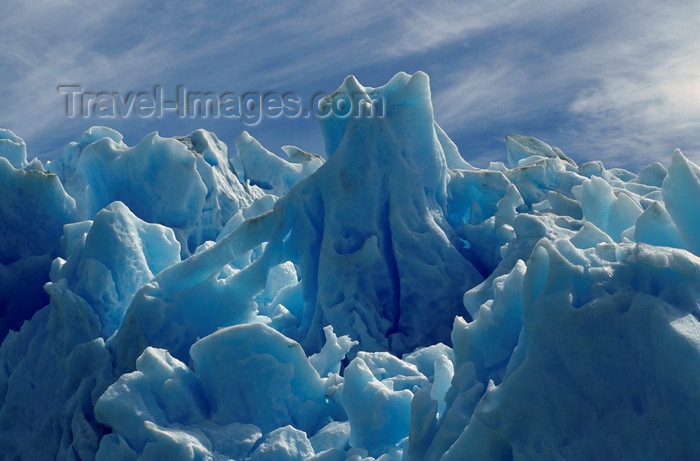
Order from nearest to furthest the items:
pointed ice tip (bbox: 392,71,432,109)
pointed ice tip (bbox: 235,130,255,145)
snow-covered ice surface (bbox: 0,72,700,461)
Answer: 1. snow-covered ice surface (bbox: 0,72,700,461)
2. pointed ice tip (bbox: 392,71,432,109)
3. pointed ice tip (bbox: 235,130,255,145)

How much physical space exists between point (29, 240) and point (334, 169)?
5278mm

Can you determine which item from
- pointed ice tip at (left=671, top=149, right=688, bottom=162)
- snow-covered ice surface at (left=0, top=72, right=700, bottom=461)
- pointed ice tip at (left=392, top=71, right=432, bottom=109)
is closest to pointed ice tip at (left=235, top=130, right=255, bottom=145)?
snow-covered ice surface at (left=0, top=72, right=700, bottom=461)

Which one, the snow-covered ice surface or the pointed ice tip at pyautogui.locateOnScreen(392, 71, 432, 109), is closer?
the snow-covered ice surface

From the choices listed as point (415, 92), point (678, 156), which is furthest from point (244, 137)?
point (678, 156)

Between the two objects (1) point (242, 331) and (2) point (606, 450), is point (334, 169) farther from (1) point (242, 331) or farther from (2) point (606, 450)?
(2) point (606, 450)

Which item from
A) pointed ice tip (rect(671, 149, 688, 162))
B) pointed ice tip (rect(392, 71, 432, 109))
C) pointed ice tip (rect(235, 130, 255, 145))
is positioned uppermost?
pointed ice tip (rect(671, 149, 688, 162))

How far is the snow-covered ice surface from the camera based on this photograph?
372 centimetres

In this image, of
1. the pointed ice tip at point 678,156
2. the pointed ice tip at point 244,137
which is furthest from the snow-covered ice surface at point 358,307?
the pointed ice tip at point 244,137

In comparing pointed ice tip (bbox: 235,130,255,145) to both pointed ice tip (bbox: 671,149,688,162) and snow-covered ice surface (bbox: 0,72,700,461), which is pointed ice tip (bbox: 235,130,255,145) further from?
pointed ice tip (bbox: 671,149,688,162)

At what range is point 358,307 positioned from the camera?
871 centimetres

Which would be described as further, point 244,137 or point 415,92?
point 244,137

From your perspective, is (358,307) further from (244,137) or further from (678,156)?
(244,137)

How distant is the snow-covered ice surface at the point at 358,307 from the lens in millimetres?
3719

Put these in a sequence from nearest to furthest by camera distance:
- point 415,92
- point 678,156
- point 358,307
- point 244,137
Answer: point 678,156
point 358,307
point 415,92
point 244,137
